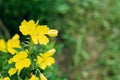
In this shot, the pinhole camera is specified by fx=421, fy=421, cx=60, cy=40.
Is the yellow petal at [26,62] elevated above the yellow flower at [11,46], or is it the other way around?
the yellow flower at [11,46]

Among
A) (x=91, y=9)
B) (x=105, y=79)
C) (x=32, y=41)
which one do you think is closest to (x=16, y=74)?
(x=32, y=41)

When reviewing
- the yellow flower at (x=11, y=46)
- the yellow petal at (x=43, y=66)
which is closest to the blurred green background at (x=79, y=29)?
the yellow flower at (x=11, y=46)

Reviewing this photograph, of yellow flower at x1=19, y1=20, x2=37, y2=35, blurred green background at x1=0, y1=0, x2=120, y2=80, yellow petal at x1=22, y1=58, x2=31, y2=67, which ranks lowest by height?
yellow petal at x1=22, y1=58, x2=31, y2=67

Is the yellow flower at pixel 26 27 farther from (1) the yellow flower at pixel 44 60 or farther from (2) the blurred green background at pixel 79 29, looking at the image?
(2) the blurred green background at pixel 79 29

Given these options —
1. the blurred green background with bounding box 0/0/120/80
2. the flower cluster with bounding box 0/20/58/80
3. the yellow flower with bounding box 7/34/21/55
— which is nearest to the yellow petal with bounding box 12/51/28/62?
the flower cluster with bounding box 0/20/58/80

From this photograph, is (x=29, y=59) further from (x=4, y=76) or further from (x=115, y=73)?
(x=115, y=73)

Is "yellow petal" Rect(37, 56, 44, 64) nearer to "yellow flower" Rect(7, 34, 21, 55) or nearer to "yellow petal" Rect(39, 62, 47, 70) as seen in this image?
"yellow petal" Rect(39, 62, 47, 70)

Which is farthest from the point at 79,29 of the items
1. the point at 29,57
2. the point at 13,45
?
the point at 29,57
